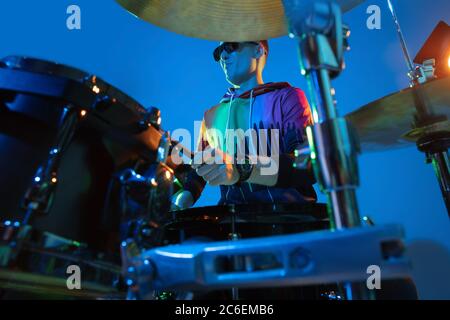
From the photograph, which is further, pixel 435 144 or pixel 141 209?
pixel 435 144

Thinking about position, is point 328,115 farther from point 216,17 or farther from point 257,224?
point 216,17

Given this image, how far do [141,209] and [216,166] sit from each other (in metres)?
0.14

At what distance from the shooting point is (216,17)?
0.94m

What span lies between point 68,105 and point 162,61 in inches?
57.1

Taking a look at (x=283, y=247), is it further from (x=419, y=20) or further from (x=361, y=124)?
(x=419, y=20)

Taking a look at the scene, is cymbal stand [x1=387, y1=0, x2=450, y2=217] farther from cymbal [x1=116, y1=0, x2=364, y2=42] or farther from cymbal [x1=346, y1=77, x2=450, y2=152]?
cymbal [x1=116, y1=0, x2=364, y2=42]

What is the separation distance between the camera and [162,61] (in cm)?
189

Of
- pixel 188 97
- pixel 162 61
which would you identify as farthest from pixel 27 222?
pixel 162 61

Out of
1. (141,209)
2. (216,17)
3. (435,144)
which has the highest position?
(216,17)

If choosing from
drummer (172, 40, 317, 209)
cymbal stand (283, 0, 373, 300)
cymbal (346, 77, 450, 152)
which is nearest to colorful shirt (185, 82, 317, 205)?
drummer (172, 40, 317, 209)

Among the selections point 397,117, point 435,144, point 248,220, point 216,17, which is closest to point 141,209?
point 248,220

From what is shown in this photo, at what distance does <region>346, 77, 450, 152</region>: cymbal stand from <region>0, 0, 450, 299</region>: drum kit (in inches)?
0.7

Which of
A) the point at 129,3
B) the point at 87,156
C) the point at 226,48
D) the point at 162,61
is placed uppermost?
the point at 162,61

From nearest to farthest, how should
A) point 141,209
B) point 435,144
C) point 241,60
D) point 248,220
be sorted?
point 141,209, point 248,220, point 435,144, point 241,60
